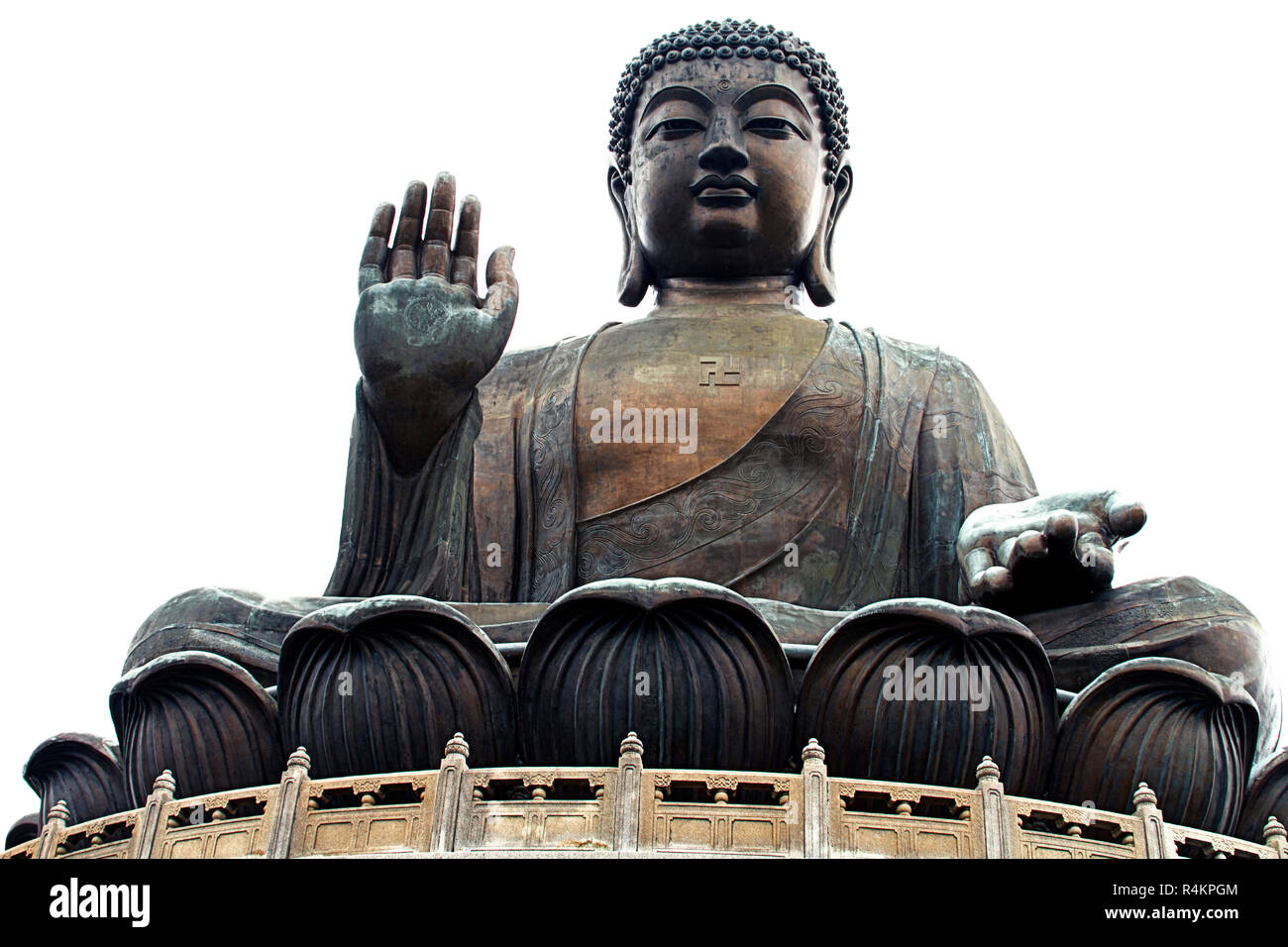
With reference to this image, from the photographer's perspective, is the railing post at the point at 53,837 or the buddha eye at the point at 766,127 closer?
the railing post at the point at 53,837

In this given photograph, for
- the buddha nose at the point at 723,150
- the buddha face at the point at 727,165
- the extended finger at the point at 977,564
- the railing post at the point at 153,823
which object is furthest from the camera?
the buddha face at the point at 727,165

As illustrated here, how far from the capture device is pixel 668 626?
7637 millimetres

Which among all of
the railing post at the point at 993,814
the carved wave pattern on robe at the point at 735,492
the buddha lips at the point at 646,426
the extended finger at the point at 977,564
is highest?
the buddha lips at the point at 646,426

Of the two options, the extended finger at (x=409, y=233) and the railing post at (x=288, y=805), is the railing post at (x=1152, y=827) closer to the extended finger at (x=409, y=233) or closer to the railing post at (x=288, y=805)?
the railing post at (x=288, y=805)

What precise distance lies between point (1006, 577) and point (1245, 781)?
1.19 meters

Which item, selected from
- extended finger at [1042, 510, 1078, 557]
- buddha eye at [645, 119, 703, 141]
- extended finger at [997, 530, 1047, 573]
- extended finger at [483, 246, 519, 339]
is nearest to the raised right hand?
extended finger at [483, 246, 519, 339]

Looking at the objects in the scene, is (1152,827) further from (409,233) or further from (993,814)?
(409,233)

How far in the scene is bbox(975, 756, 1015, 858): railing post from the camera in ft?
22.8

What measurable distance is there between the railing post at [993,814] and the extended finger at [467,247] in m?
3.29

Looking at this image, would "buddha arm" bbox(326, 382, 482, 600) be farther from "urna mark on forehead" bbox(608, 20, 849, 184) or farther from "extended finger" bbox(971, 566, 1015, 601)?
"urna mark on forehead" bbox(608, 20, 849, 184)

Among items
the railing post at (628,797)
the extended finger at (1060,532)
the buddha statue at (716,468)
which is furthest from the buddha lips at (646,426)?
the railing post at (628,797)

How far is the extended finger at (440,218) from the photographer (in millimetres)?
9406
